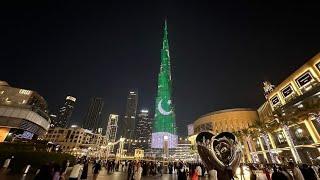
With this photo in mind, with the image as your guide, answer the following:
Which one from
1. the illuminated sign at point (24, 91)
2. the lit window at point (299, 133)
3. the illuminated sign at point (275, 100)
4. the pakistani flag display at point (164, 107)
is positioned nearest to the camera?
the lit window at point (299, 133)

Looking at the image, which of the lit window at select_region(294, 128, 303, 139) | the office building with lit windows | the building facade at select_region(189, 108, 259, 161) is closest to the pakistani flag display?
the building facade at select_region(189, 108, 259, 161)

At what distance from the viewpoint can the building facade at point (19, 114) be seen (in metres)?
51.3

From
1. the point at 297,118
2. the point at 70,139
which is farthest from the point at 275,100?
the point at 70,139

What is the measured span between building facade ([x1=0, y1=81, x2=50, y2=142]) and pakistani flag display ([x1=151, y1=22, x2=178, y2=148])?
11281 centimetres

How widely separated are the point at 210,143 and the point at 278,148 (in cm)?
4861

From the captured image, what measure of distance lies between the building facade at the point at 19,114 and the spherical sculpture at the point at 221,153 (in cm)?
5616

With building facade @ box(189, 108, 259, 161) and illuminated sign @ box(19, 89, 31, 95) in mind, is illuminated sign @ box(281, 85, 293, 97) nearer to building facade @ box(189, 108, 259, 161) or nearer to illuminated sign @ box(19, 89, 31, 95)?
building facade @ box(189, 108, 259, 161)

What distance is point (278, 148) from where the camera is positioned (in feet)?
175

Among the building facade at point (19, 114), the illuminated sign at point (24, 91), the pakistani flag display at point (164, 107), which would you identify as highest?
the pakistani flag display at point (164, 107)

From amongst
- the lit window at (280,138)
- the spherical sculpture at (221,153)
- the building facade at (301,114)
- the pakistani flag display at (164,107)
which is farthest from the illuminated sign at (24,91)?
the pakistani flag display at (164,107)

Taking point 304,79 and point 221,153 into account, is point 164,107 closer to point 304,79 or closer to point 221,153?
point 304,79

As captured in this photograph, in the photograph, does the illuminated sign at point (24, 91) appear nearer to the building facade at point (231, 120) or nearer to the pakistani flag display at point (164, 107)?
the building facade at point (231, 120)

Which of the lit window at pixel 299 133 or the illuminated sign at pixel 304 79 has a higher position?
the illuminated sign at pixel 304 79

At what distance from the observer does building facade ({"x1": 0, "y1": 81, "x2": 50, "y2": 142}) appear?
5130cm
